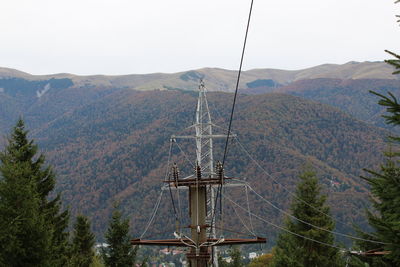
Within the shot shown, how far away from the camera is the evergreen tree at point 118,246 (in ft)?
77.2

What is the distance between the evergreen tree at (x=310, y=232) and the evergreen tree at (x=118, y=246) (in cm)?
775

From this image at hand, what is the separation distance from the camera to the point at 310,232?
23.2m

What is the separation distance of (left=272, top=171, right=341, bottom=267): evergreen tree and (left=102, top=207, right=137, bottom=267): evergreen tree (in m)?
7.75

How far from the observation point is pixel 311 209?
24078mm

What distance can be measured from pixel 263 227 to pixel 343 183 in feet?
171

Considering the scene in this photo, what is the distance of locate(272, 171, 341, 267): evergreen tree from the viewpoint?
76.5ft

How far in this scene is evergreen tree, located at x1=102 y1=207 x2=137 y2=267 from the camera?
2353 centimetres

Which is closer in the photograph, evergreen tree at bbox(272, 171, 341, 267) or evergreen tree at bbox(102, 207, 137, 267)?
evergreen tree at bbox(272, 171, 341, 267)

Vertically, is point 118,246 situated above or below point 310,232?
below

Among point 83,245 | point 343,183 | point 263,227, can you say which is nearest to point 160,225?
point 263,227

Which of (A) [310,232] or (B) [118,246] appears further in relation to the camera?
(B) [118,246]

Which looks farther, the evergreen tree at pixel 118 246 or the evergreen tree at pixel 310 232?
the evergreen tree at pixel 118 246

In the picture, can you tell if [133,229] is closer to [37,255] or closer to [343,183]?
[343,183]

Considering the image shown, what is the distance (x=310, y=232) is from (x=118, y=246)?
30.6ft
